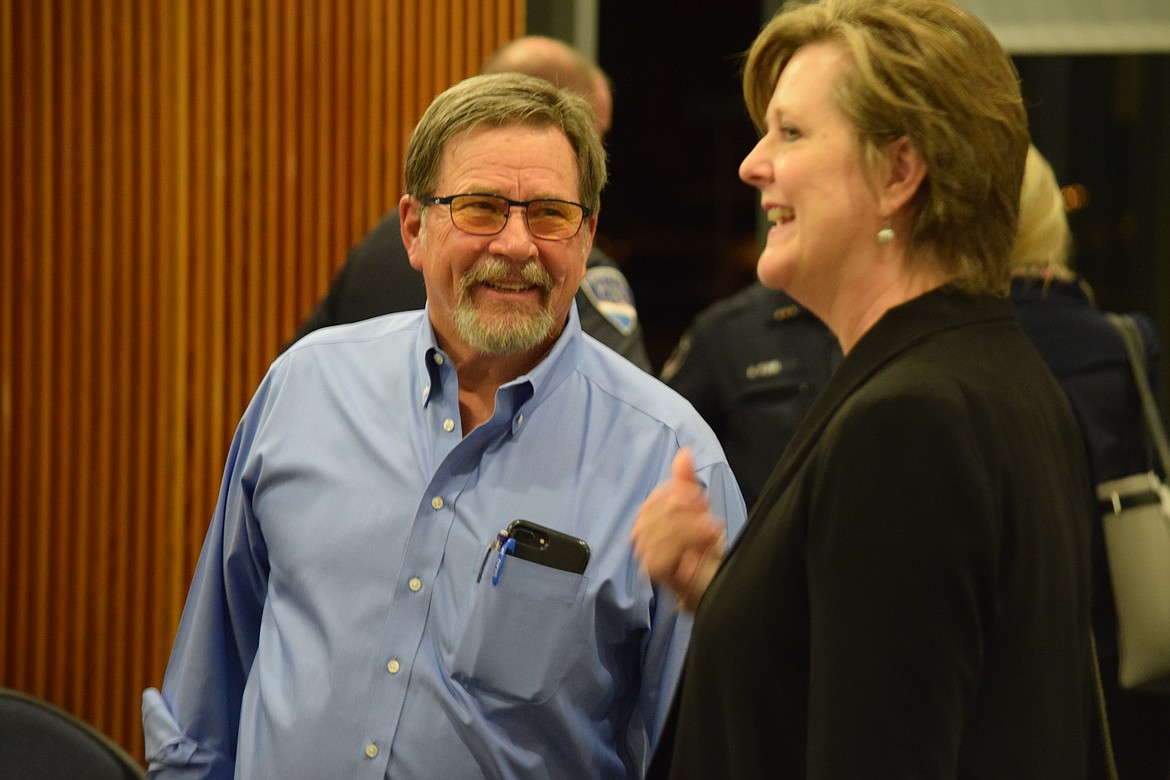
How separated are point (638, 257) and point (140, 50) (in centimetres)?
236

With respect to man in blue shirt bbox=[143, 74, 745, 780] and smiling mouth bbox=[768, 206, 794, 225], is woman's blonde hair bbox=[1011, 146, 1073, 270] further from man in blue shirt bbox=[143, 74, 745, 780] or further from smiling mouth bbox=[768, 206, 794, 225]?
smiling mouth bbox=[768, 206, 794, 225]

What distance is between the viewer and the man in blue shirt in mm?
1822

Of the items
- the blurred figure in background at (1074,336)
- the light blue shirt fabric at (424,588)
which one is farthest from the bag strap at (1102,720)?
the blurred figure in background at (1074,336)

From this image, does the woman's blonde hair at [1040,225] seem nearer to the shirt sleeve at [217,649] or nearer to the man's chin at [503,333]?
the man's chin at [503,333]

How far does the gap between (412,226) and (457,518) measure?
0.57 metres

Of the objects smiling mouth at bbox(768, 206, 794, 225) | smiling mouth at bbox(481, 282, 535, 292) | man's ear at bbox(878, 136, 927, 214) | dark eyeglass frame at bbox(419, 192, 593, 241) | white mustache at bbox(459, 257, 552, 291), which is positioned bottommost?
smiling mouth at bbox(481, 282, 535, 292)

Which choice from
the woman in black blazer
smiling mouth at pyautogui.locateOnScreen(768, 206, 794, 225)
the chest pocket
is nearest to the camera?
the woman in black blazer

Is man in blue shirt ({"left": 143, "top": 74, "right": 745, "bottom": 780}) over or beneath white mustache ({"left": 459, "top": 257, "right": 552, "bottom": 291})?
beneath

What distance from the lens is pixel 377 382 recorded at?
210 centimetres

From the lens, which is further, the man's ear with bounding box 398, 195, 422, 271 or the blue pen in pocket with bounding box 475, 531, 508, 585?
the man's ear with bounding box 398, 195, 422, 271

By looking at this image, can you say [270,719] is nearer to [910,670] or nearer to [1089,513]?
[910,670]

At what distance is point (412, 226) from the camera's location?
222 centimetres

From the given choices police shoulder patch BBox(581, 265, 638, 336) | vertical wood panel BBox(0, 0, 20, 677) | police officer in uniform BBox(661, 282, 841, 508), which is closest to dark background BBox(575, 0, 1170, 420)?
police officer in uniform BBox(661, 282, 841, 508)

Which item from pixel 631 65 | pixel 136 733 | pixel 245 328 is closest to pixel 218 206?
pixel 245 328
